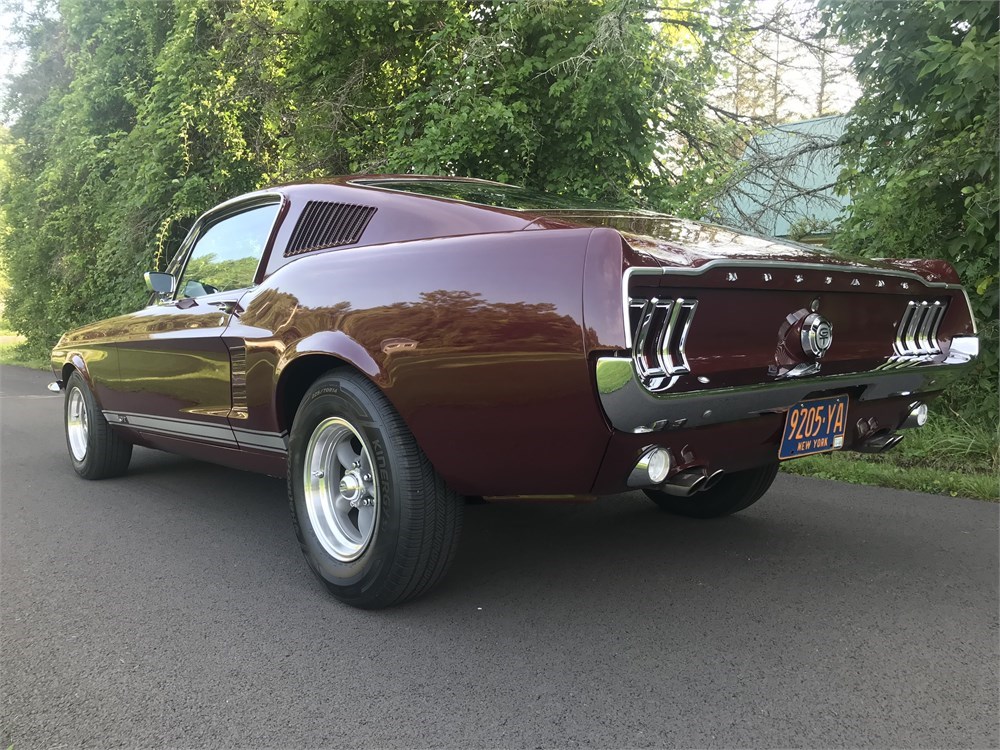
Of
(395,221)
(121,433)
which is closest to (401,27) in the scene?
(121,433)

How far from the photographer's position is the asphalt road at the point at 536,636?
2078 millimetres

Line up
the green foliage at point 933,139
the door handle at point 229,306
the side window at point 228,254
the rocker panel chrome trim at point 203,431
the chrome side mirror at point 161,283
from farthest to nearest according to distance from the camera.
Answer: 1. the green foliage at point 933,139
2. the chrome side mirror at point 161,283
3. the side window at point 228,254
4. the door handle at point 229,306
5. the rocker panel chrome trim at point 203,431

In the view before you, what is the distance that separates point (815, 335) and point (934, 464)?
10.3ft

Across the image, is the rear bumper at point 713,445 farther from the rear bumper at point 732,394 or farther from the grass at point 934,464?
the grass at point 934,464

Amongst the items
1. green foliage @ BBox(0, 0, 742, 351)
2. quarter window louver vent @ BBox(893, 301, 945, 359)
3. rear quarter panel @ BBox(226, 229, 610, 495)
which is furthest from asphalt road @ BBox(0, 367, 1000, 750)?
green foliage @ BBox(0, 0, 742, 351)

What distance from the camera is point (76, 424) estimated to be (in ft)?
17.7

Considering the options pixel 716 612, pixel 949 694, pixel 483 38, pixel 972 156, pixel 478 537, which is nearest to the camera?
pixel 949 694

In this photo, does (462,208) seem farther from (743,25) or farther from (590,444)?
(743,25)

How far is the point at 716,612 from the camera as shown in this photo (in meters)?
2.76

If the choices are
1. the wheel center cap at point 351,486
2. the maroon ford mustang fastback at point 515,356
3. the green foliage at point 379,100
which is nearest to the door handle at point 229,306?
the maroon ford mustang fastback at point 515,356

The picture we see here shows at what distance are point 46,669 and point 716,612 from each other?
2197mm

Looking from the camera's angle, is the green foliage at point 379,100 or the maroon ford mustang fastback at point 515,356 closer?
the maroon ford mustang fastback at point 515,356

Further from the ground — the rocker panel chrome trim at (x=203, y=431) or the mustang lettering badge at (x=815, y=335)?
the mustang lettering badge at (x=815, y=335)

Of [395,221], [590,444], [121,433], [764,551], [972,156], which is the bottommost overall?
[121,433]
